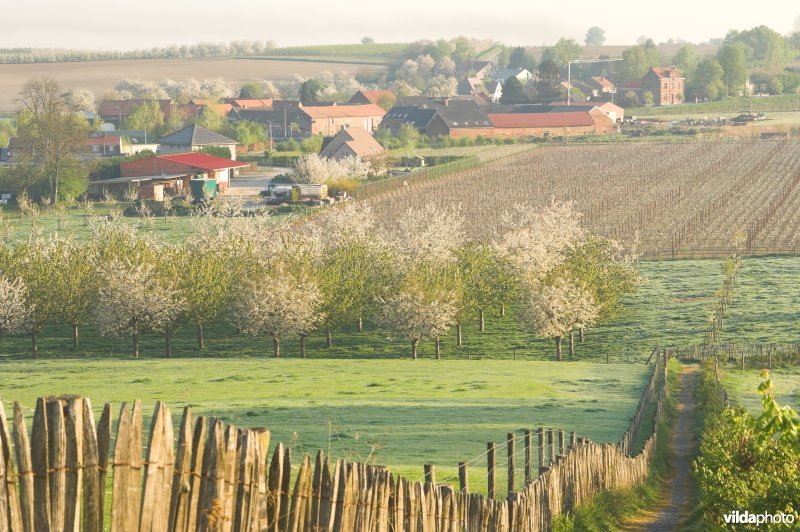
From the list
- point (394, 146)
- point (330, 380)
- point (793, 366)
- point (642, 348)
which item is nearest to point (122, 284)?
point (330, 380)

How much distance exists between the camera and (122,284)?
61.2 m

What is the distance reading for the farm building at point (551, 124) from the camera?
600ft

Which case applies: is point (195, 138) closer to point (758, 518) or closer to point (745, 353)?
point (745, 353)

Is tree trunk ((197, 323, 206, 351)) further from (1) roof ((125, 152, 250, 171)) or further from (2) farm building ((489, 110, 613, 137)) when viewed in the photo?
(2) farm building ((489, 110, 613, 137))

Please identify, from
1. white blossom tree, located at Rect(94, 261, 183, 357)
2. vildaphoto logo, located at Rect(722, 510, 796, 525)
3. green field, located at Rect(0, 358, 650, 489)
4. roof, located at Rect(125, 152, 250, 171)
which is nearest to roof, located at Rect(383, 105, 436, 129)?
roof, located at Rect(125, 152, 250, 171)

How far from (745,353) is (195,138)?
109701 mm

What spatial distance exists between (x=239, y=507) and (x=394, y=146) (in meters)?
157

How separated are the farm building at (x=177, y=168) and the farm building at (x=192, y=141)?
25289mm

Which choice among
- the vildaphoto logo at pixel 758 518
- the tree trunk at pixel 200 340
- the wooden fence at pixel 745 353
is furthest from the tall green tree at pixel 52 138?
the vildaphoto logo at pixel 758 518

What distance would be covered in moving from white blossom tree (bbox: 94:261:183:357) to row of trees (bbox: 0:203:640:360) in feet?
0.24

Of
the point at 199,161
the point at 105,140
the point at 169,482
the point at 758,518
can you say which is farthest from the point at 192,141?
A: the point at 169,482

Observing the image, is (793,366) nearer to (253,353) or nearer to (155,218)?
(253,353)

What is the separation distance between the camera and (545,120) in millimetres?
185750

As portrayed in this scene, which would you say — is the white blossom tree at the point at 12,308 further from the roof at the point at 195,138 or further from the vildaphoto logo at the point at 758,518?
the roof at the point at 195,138
